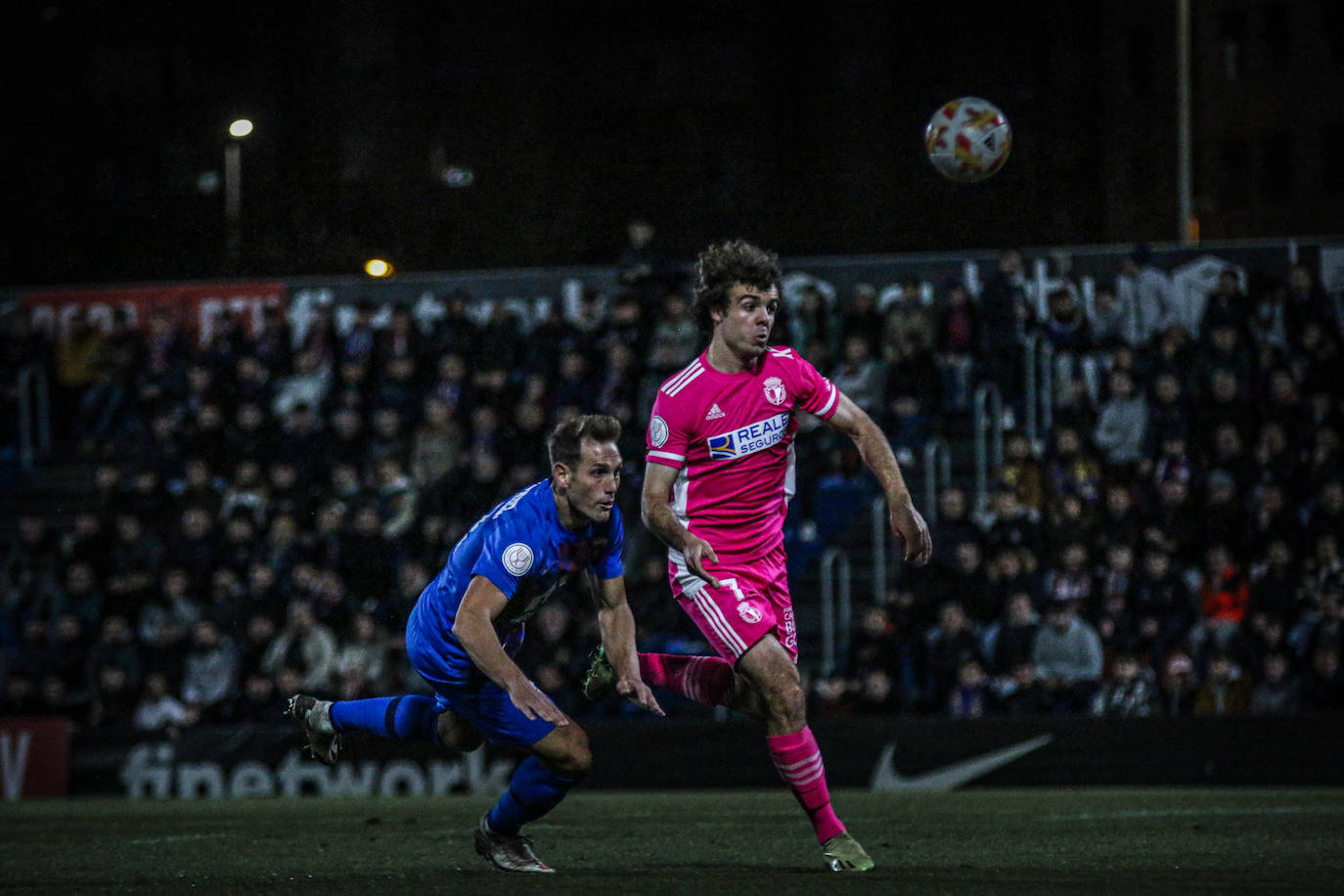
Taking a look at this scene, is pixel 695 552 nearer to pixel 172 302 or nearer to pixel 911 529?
pixel 911 529

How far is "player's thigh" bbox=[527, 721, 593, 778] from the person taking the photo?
684 centimetres

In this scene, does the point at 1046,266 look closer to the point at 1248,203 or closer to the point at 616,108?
the point at 616,108

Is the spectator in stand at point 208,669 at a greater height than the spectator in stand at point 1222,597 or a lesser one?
lesser

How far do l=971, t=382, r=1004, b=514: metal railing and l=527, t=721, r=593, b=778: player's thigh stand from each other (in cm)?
905

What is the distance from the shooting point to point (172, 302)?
18891 millimetres

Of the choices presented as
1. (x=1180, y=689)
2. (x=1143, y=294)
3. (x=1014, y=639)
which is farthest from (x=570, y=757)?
(x=1143, y=294)

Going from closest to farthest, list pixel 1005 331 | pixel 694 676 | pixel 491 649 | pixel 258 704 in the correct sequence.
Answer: pixel 491 649 → pixel 694 676 → pixel 258 704 → pixel 1005 331

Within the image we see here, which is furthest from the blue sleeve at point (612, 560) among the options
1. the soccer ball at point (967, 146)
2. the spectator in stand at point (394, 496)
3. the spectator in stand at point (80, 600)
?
the spectator in stand at point (80, 600)

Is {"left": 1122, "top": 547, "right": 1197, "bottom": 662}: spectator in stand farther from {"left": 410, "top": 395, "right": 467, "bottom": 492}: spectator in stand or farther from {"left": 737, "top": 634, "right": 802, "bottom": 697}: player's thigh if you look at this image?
{"left": 737, "top": 634, "right": 802, "bottom": 697}: player's thigh

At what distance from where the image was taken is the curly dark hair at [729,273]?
7.06m

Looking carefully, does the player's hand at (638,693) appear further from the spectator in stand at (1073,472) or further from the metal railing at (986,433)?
the metal railing at (986,433)

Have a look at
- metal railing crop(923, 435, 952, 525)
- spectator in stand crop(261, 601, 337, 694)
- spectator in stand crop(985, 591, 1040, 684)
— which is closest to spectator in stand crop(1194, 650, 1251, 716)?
spectator in stand crop(985, 591, 1040, 684)

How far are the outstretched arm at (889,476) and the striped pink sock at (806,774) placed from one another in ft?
2.75

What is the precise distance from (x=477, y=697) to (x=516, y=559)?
29.3 inches
